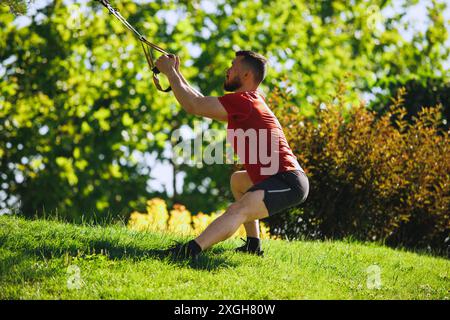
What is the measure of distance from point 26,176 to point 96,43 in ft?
8.09

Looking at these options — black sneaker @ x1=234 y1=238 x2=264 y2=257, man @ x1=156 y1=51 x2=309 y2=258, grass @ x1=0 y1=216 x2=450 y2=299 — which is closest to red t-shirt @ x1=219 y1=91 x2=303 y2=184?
man @ x1=156 y1=51 x2=309 y2=258

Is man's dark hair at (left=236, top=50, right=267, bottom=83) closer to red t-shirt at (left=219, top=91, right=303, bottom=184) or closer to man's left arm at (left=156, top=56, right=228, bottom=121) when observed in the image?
red t-shirt at (left=219, top=91, right=303, bottom=184)

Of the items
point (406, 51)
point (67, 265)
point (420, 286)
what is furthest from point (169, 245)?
point (406, 51)

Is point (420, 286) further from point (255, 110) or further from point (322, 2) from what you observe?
point (322, 2)

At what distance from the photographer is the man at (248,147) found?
4668 millimetres

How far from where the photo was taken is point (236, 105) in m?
4.76

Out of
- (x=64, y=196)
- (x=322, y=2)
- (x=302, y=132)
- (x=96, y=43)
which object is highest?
(x=322, y=2)

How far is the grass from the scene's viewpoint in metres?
4.10

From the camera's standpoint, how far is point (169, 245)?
16.9ft

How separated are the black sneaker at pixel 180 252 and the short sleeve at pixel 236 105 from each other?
102 cm

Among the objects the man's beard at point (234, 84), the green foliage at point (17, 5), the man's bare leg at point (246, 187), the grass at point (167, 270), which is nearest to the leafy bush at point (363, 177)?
the grass at point (167, 270)
